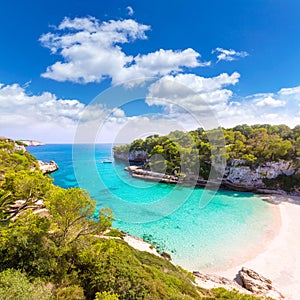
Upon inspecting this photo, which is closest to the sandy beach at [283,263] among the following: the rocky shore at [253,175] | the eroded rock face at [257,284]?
the eroded rock face at [257,284]

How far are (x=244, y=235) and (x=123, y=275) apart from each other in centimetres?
1230

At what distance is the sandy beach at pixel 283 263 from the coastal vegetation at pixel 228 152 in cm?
1256

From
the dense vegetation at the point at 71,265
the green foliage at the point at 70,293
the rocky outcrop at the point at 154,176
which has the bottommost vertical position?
the rocky outcrop at the point at 154,176

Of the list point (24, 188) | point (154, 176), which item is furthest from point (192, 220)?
point (154, 176)

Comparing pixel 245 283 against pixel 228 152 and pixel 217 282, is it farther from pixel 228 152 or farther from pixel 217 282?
pixel 228 152

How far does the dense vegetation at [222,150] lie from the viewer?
26750 mm

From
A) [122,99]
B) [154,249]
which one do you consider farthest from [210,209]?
[122,99]

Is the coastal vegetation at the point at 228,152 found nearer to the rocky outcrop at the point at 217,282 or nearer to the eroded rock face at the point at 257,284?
the eroded rock face at the point at 257,284

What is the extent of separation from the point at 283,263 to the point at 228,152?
1962cm

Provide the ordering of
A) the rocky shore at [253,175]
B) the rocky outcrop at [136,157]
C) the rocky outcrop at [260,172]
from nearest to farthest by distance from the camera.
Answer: the rocky shore at [253,175] < the rocky outcrop at [260,172] < the rocky outcrop at [136,157]

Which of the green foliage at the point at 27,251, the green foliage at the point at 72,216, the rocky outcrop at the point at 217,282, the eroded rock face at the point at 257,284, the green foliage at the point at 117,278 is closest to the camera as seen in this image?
the green foliage at the point at 117,278

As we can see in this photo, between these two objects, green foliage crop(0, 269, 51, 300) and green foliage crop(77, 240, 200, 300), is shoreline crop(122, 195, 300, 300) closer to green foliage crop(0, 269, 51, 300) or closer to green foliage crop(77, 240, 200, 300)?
green foliage crop(77, 240, 200, 300)

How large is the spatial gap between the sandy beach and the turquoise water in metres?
0.74

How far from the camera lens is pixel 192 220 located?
16.7 metres
